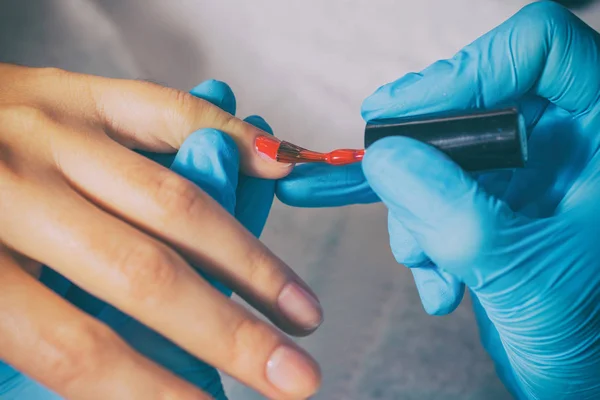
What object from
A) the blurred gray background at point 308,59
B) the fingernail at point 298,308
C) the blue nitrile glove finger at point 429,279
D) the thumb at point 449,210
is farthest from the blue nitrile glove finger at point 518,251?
the blurred gray background at point 308,59

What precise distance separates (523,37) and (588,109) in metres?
0.21

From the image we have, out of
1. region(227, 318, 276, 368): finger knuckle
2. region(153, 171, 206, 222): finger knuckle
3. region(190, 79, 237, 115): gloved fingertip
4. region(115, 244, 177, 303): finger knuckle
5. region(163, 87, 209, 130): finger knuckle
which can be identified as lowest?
region(227, 318, 276, 368): finger knuckle

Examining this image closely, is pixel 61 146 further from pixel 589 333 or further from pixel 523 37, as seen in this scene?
pixel 589 333

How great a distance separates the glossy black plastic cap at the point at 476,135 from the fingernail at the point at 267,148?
246 mm

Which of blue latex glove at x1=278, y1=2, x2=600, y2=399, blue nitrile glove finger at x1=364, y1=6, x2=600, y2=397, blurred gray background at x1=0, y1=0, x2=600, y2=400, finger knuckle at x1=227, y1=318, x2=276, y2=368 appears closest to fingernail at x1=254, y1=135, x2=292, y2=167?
blue latex glove at x1=278, y1=2, x2=600, y2=399

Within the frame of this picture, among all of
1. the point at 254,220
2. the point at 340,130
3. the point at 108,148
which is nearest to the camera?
the point at 108,148

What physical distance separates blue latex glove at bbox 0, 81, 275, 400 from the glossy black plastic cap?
337 millimetres

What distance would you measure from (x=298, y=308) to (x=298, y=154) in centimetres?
31

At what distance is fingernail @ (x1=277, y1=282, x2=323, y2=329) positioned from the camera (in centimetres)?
83

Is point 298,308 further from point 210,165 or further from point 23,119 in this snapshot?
point 23,119

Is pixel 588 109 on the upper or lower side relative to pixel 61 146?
upper

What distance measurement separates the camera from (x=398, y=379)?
1238 millimetres

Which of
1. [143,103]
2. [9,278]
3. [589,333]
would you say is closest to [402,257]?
[589,333]

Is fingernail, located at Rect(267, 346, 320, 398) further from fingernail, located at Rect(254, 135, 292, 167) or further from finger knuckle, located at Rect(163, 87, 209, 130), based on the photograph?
finger knuckle, located at Rect(163, 87, 209, 130)
